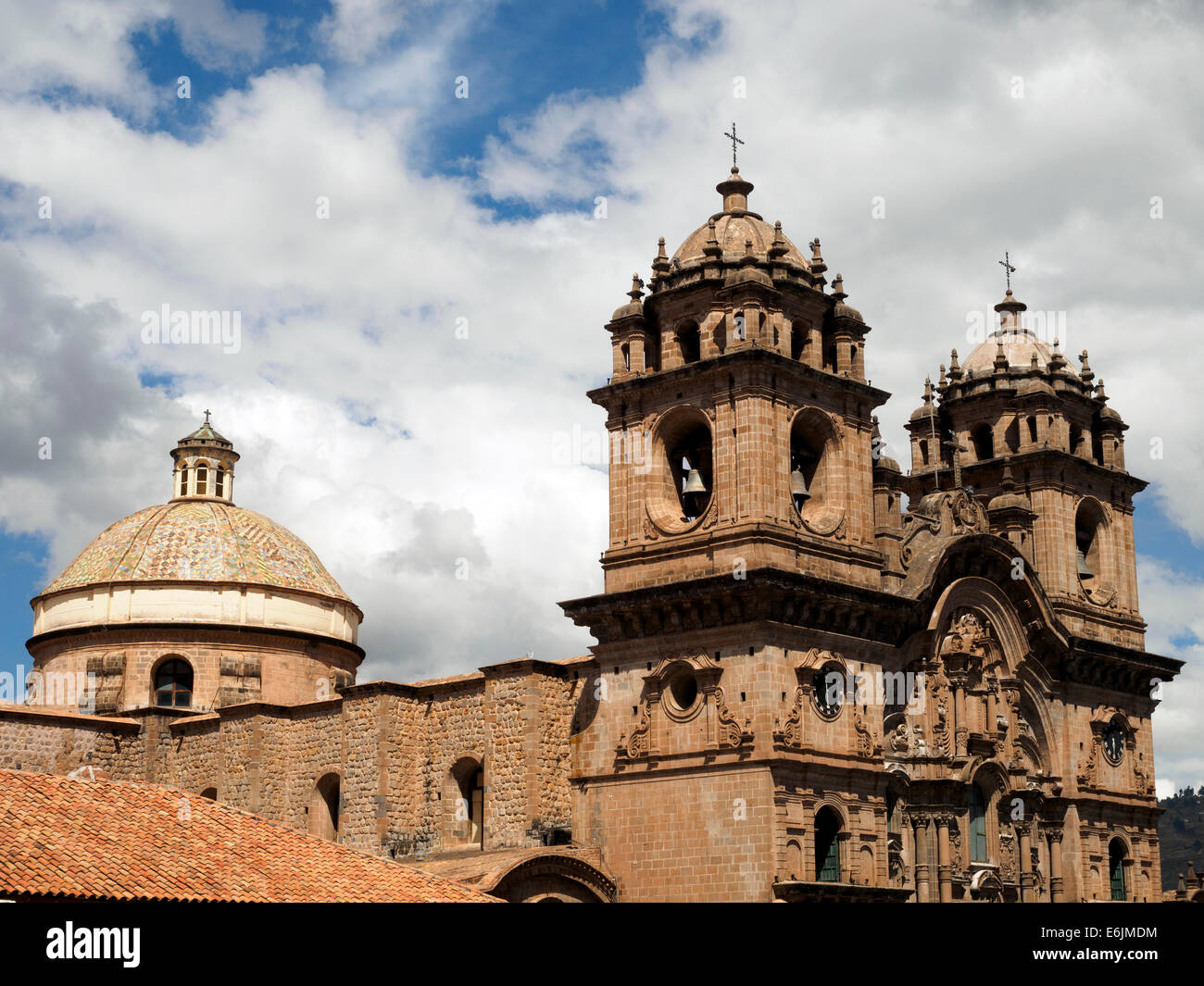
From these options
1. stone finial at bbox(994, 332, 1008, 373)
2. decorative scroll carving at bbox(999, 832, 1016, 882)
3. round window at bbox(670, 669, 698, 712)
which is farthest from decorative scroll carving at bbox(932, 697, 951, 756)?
stone finial at bbox(994, 332, 1008, 373)

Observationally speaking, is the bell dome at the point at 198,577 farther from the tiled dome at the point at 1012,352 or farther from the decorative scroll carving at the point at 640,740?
the tiled dome at the point at 1012,352

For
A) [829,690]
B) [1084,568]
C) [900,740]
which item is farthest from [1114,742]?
[829,690]

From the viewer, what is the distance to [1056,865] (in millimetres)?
39406

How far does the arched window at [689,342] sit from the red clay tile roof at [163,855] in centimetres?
1363

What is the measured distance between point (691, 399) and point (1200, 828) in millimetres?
135114

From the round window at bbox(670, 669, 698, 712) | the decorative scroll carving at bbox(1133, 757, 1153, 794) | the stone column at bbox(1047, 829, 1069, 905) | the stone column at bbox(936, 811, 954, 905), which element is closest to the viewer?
the round window at bbox(670, 669, 698, 712)

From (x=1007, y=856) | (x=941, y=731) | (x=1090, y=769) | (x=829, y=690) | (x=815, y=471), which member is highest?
(x=815, y=471)

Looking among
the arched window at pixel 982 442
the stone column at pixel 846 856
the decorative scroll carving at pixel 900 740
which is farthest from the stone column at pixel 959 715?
the arched window at pixel 982 442

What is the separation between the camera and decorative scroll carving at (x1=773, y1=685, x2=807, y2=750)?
32.2 m

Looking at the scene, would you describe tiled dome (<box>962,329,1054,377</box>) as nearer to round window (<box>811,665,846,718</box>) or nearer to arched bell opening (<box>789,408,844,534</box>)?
arched bell opening (<box>789,408,844,534</box>)

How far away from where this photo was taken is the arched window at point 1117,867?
138 feet

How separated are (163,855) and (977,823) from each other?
20.5 m

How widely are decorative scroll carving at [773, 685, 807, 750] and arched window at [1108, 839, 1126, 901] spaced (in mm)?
13356

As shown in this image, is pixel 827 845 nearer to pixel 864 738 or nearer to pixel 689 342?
pixel 864 738
